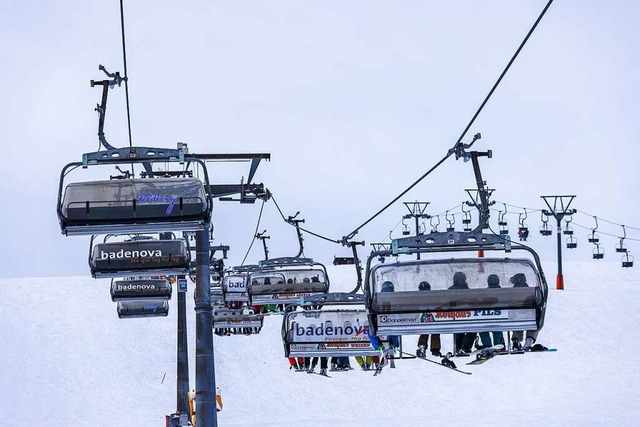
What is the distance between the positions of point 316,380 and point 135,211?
1365 inches

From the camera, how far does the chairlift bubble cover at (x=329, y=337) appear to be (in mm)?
20156

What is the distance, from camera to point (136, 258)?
1975 cm

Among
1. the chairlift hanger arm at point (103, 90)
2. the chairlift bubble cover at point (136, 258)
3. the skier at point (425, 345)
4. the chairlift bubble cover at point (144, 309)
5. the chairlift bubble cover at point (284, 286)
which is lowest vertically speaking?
the skier at point (425, 345)

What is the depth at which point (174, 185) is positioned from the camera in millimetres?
13297

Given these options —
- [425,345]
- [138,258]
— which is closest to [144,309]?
[138,258]

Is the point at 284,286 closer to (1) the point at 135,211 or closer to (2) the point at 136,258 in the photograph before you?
(2) the point at 136,258

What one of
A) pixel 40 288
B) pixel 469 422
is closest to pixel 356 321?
pixel 469 422

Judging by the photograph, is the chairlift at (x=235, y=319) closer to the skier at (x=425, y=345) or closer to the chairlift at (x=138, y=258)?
the chairlift at (x=138, y=258)

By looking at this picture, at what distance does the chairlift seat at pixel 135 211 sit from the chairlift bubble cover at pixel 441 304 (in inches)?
99.2

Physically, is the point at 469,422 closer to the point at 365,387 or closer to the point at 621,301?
the point at 365,387

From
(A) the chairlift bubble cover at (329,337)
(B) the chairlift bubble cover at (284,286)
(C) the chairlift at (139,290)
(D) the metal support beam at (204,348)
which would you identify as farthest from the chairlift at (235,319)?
(D) the metal support beam at (204,348)

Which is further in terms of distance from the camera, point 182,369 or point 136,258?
point 182,369

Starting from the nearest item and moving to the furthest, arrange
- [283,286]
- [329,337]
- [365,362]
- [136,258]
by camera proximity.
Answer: [136,258], [329,337], [365,362], [283,286]

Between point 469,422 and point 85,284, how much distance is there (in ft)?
165
